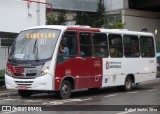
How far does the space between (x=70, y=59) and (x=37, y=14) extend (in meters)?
11.3

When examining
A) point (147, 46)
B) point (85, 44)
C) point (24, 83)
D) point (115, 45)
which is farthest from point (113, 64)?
point (24, 83)

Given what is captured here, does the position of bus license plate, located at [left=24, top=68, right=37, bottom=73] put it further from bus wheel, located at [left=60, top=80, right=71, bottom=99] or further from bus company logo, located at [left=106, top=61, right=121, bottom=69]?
bus company logo, located at [left=106, top=61, right=121, bottom=69]

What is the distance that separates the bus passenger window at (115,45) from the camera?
20641 millimetres

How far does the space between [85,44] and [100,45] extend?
119 cm

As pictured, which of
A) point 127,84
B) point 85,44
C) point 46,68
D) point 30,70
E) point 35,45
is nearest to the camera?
point 46,68

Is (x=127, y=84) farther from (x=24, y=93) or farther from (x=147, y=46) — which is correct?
→ (x=24, y=93)

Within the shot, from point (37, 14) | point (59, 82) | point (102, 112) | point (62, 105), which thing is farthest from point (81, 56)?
point (37, 14)

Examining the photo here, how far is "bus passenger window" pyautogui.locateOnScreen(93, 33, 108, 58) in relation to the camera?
1958 centimetres

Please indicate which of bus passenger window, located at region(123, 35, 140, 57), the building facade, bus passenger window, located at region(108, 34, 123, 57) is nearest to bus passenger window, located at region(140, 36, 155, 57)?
bus passenger window, located at region(123, 35, 140, 57)

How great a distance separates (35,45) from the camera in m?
17.7

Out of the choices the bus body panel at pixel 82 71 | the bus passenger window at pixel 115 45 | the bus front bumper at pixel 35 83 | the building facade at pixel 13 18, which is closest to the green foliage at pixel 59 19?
the building facade at pixel 13 18

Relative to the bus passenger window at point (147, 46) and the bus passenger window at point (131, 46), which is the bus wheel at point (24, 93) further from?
the bus passenger window at point (147, 46)

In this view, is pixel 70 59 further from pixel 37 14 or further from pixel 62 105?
pixel 37 14

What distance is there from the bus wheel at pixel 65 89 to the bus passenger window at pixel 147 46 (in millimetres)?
6280
